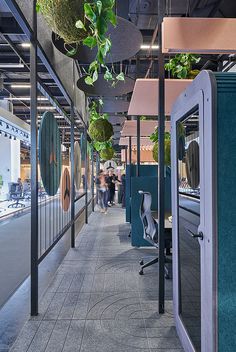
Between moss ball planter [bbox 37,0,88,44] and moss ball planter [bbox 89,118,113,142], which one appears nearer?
moss ball planter [bbox 37,0,88,44]

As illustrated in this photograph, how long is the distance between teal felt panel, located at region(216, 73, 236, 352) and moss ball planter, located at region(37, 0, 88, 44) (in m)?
0.98

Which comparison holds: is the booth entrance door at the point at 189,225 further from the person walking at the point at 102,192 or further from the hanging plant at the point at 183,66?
the person walking at the point at 102,192

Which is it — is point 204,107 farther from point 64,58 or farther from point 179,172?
point 64,58

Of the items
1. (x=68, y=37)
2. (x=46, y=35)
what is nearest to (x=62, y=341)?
(x=68, y=37)

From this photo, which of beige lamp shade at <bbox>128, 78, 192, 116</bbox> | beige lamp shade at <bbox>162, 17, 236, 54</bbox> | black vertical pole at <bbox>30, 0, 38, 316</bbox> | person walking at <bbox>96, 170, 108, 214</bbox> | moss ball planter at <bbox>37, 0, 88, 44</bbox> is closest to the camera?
moss ball planter at <bbox>37, 0, 88, 44</bbox>

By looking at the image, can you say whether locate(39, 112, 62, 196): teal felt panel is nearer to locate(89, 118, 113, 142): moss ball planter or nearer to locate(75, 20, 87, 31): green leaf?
locate(89, 118, 113, 142): moss ball planter

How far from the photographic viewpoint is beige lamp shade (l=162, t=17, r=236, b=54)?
8.44 ft

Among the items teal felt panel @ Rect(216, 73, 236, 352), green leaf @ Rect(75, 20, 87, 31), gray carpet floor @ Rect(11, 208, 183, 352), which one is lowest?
gray carpet floor @ Rect(11, 208, 183, 352)

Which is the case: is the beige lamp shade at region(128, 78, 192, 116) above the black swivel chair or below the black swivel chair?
above

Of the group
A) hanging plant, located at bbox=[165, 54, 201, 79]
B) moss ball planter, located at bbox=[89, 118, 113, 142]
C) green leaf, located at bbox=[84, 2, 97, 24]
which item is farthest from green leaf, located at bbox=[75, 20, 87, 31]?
moss ball planter, located at bbox=[89, 118, 113, 142]

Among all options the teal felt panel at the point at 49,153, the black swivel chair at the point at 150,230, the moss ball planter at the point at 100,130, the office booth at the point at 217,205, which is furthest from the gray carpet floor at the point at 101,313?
the moss ball planter at the point at 100,130

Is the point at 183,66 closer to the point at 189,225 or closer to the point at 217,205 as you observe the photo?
the point at 189,225

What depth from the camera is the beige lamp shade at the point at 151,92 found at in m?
3.26

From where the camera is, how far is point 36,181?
2.97 m
